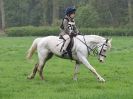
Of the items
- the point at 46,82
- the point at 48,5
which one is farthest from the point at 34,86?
the point at 48,5

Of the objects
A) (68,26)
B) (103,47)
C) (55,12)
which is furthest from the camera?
(55,12)

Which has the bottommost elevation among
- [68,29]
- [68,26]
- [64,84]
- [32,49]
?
[64,84]

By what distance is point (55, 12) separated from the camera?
84375 mm

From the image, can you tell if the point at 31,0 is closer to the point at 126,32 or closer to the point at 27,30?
the point at 27,30

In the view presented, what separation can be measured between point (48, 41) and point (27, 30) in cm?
5040

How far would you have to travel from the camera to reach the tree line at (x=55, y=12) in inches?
3191

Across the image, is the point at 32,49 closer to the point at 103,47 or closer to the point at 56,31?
the point at 103,47

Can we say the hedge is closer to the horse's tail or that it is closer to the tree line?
the tree line

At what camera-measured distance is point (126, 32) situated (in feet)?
208

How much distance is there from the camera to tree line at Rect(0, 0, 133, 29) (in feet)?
266

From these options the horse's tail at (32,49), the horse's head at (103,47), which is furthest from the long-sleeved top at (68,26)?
the horse's tail at (32,49)

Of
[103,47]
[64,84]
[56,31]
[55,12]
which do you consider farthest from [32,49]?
[55,12]

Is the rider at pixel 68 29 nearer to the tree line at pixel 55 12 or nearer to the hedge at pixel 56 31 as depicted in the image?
the hedge at pixel 56 31

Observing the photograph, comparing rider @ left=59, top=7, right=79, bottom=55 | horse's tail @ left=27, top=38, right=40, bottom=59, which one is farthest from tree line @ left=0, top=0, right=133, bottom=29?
rider @ left=59, top=7, right=79, bottom=55
